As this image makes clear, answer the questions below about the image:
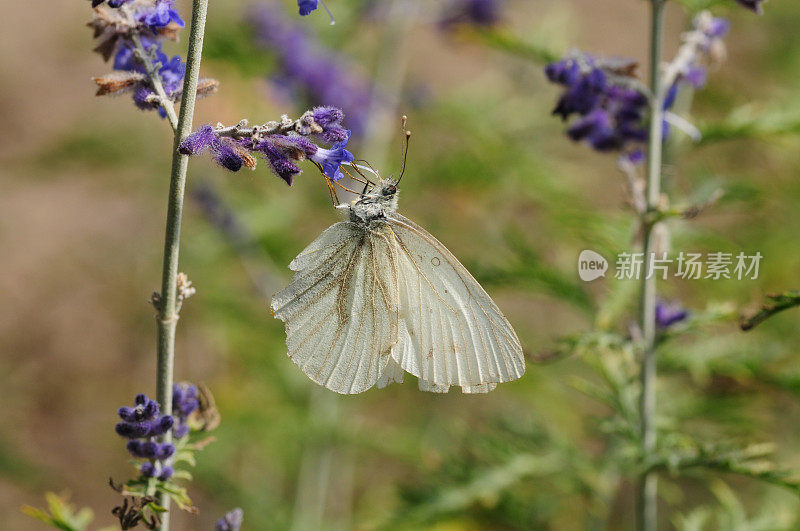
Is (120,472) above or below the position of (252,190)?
below

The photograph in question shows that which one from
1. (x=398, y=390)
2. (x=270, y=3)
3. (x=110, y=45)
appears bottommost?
(x=110, y=45)

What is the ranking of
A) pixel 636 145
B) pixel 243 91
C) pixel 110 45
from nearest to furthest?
pixel 110 45, pixel 636 145, pixel 243 91

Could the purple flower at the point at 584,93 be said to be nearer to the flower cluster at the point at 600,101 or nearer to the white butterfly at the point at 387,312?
the flower cluster at the point at 600,101

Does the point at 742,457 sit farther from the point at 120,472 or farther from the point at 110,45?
the point at 120,472

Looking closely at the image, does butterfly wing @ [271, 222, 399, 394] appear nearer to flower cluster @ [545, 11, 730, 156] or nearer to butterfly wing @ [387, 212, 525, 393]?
butterfly wing @ [387, 212, 525, 393]

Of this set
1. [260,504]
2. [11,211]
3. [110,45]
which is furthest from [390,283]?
[11,211]

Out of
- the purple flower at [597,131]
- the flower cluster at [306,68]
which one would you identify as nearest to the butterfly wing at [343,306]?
the purple flower at [597,131]

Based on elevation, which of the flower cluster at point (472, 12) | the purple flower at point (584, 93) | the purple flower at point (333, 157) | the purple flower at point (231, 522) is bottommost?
the purple flower at point (231, 522)

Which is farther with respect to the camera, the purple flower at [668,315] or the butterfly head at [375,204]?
the purple flower at [668,315]
